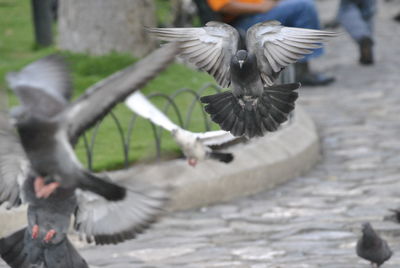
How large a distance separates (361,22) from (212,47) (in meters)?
11.3

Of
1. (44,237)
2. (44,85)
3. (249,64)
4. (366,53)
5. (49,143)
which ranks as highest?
(249,64)

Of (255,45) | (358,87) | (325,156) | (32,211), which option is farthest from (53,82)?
(358,87)

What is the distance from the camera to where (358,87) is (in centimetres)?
1462

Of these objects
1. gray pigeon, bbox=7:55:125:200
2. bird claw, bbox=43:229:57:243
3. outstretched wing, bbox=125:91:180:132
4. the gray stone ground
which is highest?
gray pigeon, bbox=7:55:125:200

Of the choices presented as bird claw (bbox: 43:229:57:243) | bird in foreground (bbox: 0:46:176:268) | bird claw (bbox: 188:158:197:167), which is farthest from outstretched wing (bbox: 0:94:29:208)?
bird claw (bbox: 188:158:197:167)

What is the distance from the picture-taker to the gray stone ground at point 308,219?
7.24 meters

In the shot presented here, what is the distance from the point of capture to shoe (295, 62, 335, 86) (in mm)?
14742

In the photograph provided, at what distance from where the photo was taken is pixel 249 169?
9312 millimetres

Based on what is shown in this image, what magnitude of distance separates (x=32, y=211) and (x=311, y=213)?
3731 millimetres

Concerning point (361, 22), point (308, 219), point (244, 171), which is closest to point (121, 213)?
point (308, 219)

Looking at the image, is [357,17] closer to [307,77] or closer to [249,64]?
[307,77]

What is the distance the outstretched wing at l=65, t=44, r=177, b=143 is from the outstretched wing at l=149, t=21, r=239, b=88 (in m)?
0.54

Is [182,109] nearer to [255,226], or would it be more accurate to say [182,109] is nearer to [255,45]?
[255,226]

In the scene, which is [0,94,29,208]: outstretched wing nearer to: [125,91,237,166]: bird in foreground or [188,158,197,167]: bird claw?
[125,91,237,166]: bird in foreground
